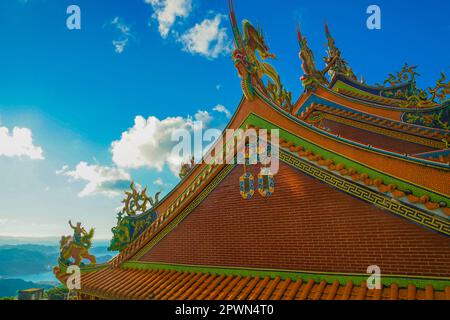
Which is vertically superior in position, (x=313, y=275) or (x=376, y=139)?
(x=376, y=139)

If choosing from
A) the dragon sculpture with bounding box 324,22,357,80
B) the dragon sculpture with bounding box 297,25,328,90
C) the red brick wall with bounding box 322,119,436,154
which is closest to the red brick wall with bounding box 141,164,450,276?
the red brick wall with bounding box 322,119,436,154

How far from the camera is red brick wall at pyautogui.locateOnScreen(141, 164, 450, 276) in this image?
359cm

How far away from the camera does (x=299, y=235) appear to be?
178 inches

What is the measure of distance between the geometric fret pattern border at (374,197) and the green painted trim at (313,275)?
691 mm

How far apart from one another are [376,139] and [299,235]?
6114mm

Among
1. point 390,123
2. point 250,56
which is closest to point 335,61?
point 390,123

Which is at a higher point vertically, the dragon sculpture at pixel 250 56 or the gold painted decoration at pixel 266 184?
the dragon sculpture at pixel 250 56

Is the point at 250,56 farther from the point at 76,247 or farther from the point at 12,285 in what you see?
the point at 12,285

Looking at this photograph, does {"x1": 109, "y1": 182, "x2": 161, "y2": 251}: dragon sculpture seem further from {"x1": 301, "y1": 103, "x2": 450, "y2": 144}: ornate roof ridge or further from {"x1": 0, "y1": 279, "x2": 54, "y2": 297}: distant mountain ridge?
{"x1": 0, "y1": 279, "x2": 54, "y2": 297}: distant mountain ridge

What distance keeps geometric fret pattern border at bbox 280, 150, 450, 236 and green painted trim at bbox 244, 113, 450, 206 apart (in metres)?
0.25

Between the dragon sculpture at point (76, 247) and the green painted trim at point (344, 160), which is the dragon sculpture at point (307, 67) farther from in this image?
the dragon sculpture at point (76, 247)

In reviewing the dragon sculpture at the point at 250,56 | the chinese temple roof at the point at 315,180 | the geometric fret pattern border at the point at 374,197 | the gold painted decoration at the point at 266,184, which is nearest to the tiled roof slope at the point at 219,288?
the chinese temple roof at the point at 315,180

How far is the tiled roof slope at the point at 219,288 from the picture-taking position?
11.3 feet

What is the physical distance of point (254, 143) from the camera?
5.68 meters
